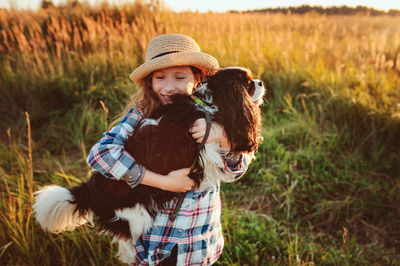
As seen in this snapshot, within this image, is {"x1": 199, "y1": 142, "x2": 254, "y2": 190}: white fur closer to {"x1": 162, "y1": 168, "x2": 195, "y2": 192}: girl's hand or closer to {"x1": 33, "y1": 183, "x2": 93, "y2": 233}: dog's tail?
{"x1": 162, "y1": 168, "x2": 195, "y2": 192}: girl's hand

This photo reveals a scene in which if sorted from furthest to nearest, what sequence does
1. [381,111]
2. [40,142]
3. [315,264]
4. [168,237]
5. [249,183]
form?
[40,142]
[381,111]
[249,183]
[315,264]
[168,237]

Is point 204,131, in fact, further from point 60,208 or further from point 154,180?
point 60,208

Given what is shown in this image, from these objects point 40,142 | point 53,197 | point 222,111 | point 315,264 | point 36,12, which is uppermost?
point 36,12

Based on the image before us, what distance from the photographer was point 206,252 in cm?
148

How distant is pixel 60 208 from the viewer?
4.74 feet

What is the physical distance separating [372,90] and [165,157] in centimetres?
358

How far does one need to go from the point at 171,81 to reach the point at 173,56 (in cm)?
17

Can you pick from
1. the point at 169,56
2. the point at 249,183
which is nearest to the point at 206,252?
the point at 169,56

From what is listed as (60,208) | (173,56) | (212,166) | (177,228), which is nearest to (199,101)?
(173,56)

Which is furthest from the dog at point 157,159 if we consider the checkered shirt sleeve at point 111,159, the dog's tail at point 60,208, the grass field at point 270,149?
the grass field at point 270,149

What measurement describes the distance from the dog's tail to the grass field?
2.34ft

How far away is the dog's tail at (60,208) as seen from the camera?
4.72 feet

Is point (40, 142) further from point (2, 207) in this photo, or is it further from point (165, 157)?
point (165, 157)

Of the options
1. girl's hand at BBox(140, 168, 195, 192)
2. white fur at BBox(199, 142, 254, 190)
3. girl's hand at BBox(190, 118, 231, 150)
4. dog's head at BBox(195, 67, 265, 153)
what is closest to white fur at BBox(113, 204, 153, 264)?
girl's hand at BBox(140, 168, 195, 192)
